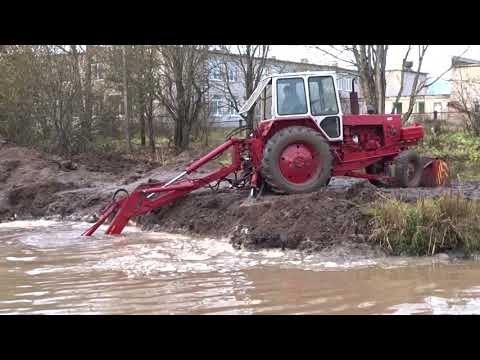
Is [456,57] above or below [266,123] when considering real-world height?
above

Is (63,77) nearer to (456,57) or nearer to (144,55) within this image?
(144,55)

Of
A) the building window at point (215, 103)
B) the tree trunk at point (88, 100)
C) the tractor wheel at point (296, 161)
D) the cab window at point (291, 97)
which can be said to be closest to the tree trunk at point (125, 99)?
the tree trunk at point (88, 100)

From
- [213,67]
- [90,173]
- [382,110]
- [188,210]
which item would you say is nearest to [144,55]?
[213,67]

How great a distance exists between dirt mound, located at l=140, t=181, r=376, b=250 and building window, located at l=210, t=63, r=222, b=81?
19728 millimetres

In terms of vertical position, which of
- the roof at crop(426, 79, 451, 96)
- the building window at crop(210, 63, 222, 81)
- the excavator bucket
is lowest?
the excavator bucket

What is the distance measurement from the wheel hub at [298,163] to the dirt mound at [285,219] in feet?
1.96

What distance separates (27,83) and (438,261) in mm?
21531

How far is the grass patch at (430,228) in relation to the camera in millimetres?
8094

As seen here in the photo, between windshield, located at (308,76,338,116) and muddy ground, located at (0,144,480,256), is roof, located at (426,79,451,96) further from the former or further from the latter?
windshield, located at (308,76,338,116)

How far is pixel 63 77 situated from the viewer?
26.0 meters

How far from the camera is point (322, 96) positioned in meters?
11.2

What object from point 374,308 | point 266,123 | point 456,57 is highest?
point 456,57

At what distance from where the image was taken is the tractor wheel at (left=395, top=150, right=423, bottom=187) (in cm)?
1172

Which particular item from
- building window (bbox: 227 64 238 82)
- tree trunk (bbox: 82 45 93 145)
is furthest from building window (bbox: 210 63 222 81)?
tree trunk (bbox: 82 45 93 145)
